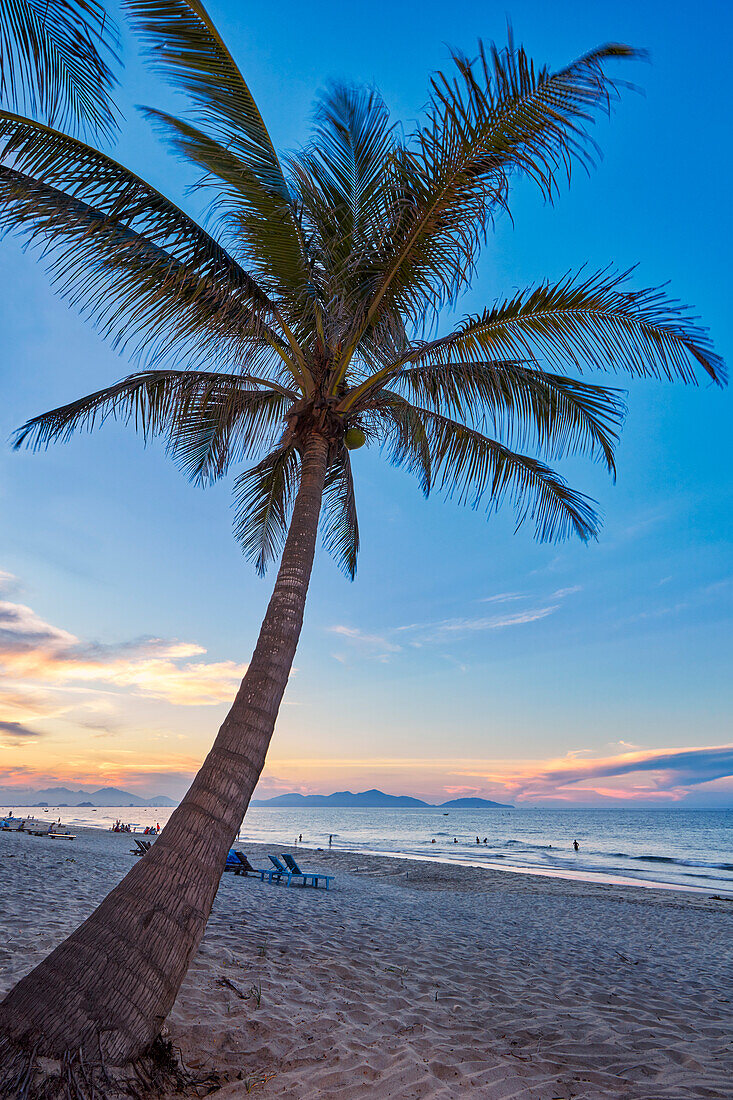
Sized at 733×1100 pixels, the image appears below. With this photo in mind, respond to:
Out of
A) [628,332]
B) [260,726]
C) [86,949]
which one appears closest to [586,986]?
[260,726]

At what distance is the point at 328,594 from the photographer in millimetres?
20828

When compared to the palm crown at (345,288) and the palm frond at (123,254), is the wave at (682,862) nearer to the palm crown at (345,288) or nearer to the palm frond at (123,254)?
the palm crown at (345,288)

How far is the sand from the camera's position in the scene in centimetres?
332

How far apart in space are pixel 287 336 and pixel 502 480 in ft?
9.99

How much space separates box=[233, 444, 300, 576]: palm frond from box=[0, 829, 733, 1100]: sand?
4.88 meters

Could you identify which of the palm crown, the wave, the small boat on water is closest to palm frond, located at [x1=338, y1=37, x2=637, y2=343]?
the palm crown

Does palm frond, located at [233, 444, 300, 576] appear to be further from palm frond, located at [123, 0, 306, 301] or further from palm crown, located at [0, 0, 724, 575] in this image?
palm frond, located at [123, 0, 306, 301]

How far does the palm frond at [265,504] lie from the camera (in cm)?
708

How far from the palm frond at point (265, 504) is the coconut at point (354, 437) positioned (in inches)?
37.7

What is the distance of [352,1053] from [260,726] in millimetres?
2155

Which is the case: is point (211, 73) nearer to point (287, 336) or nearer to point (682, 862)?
point (287, 336)

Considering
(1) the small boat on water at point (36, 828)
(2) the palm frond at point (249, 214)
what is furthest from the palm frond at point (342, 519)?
(1) the small boat on water at point (36, 828)

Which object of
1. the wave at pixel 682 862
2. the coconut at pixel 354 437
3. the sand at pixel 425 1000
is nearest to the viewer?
the sand at pixel 425 1000

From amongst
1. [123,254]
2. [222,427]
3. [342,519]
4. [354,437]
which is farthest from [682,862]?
[123,254]
